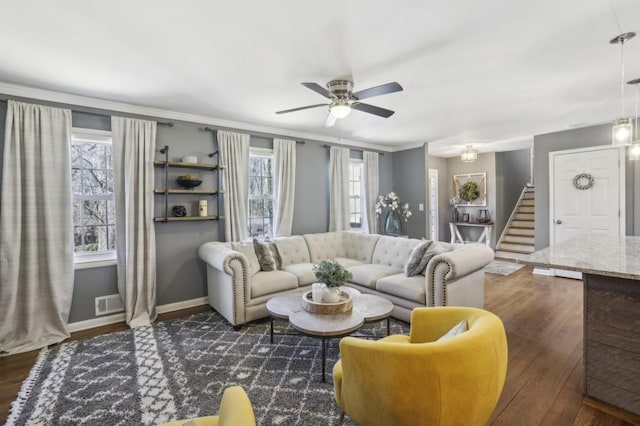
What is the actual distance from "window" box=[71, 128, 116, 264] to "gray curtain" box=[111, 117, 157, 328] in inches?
6.8

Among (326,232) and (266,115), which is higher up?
(266,115)

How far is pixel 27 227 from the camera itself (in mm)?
3061

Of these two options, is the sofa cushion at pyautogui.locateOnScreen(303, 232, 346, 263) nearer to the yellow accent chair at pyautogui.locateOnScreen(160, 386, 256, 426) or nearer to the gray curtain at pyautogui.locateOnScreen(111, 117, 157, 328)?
the gray curtain at pyautogui.locateOnScreen(111, 117, 157, 328)

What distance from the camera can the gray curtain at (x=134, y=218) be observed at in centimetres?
355

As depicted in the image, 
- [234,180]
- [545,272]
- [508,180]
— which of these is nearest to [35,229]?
[234,180]

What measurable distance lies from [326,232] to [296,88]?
2.81m

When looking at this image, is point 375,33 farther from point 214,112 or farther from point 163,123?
point 163,123

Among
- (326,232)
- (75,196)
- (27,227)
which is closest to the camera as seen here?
(27,227)

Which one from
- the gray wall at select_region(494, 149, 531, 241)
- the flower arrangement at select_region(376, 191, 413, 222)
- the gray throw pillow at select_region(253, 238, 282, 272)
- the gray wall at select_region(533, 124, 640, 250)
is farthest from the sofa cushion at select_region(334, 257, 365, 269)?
the gray wall at select_region(494, 149, 531, 241)

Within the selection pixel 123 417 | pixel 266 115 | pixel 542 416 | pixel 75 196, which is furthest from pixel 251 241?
pixel 542 416

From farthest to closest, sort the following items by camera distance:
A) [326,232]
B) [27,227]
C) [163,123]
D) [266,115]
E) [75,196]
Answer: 1. [326,232]
2. [266,115]
3. [163,123]
4. [75,196]
5. [27,227]

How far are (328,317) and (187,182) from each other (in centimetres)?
259

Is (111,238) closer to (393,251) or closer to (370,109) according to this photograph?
(370,109)

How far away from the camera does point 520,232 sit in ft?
25.2
